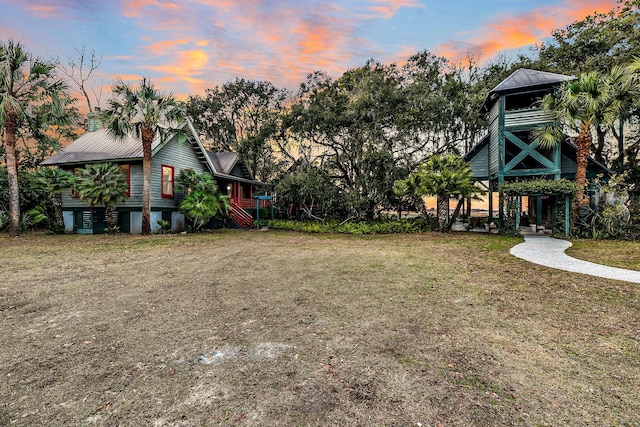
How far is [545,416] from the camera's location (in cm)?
232

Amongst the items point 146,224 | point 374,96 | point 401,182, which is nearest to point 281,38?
point 374,96

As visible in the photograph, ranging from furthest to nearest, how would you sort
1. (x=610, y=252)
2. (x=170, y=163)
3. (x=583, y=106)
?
(x=170, y=163) → (x=583, y=106) → (x=610, y=252)

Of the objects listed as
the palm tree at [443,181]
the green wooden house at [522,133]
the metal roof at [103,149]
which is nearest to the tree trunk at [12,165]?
the metal roof at [103,149]

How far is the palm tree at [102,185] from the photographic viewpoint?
15.0m

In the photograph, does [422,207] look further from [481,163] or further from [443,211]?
[481,163]

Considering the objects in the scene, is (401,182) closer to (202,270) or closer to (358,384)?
(202,270)

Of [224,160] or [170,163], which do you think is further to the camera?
[224,160]

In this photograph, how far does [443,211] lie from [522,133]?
6.00 m

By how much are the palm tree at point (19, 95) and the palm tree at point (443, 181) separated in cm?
1885

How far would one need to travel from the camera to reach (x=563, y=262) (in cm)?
809

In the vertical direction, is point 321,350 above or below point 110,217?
below

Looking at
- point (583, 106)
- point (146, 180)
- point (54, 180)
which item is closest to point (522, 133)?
point (583, 106)

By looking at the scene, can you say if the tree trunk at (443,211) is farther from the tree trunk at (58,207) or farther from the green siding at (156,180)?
the tree trunk at (58,207)

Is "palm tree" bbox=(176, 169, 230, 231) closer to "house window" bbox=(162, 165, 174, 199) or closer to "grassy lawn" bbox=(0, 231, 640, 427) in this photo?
"house window" bbox=(162, 165, 174, 199)
